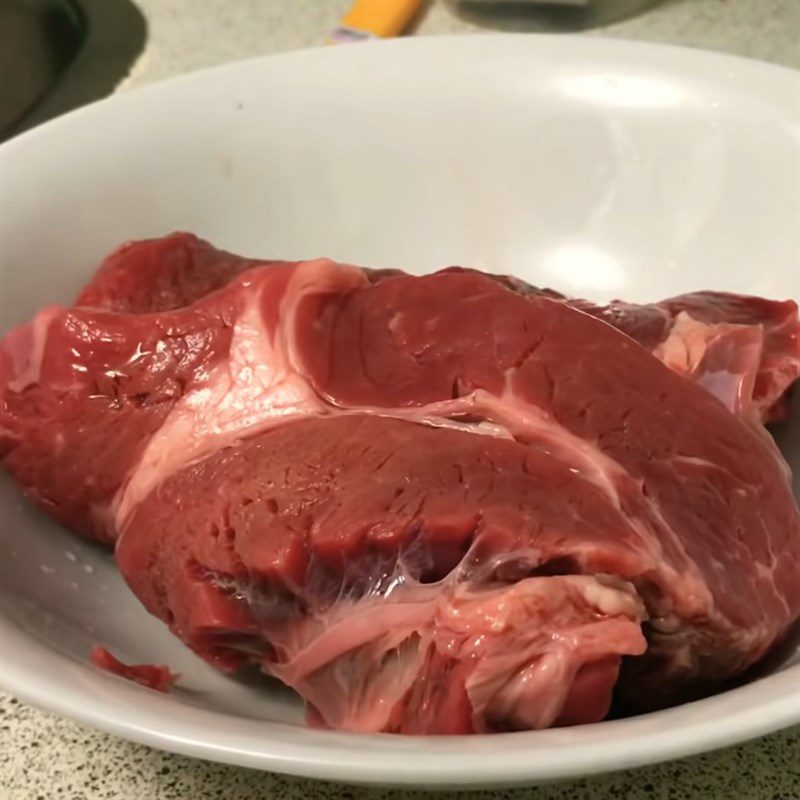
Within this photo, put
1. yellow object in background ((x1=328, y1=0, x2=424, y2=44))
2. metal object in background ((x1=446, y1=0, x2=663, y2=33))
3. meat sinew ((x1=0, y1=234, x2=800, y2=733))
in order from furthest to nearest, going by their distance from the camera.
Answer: metal object in background ((x1=446, y1=0, x2=663, y2=33)) < yellow object in background ((x1=328, y1=0, x2=424, y2=44)) < meat sinew ((x1=0, y1=234, x2=800, y2=733))

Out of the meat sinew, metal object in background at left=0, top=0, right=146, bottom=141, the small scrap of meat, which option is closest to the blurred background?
metal object in background at left=0, top=0, right=146, bottom=141

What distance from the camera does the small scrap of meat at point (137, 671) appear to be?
839 millimetres

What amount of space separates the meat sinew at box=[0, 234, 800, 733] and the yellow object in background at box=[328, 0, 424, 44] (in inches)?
25.9

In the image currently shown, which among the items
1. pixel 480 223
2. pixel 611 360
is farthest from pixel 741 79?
pixel 611 360

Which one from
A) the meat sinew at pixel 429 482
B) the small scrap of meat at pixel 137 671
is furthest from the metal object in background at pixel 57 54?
the small scrap of meat at pixel 137 671

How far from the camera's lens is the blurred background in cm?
157

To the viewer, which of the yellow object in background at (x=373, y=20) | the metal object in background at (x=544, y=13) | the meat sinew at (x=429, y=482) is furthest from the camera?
the metal object in background at (x=544, y=13)

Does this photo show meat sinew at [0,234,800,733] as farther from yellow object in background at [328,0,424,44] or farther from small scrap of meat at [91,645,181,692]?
yellow object in background at [328,0,424,44]

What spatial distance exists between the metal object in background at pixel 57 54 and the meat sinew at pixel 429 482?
674 mm

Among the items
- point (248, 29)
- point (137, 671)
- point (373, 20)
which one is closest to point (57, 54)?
point (248, 29)

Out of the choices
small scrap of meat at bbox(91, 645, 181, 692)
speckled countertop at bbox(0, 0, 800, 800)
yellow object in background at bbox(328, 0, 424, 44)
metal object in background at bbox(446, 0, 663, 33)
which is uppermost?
yellow object in background at bbox(328, 0, 424, 44)

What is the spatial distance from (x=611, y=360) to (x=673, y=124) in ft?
1.64

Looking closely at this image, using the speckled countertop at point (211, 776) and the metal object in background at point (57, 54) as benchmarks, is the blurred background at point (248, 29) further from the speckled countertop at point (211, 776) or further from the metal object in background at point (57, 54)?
the speckled countertop at point (211, 776)

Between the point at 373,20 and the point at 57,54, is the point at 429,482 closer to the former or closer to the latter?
the point at 373,20
